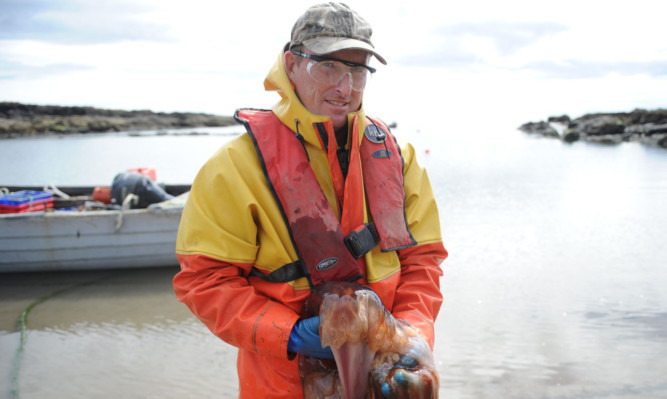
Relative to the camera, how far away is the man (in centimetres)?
189

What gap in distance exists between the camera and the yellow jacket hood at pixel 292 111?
6.78 feet

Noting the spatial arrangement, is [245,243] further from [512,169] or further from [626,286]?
[512,169]

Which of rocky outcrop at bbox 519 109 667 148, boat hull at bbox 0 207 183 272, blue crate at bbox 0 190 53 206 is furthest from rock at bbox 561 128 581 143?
blue crate at bbox 0 190 53 206

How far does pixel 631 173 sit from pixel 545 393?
16.5 m

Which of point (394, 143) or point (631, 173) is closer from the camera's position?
point (394, 143)

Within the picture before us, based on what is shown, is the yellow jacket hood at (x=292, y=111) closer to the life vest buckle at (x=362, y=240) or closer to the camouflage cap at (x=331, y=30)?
the camouflage cap at (x=331, y=30)

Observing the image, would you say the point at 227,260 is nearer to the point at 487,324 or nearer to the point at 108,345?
the point at 108,345

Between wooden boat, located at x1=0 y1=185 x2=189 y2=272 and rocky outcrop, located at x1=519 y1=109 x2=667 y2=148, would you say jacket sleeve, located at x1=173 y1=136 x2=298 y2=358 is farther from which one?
rocky outcrop, located at x1=519 y1=109 x2=667 y2=148

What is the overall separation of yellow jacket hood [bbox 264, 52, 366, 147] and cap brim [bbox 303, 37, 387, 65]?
0.20m

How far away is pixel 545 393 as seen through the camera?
4.41 metres

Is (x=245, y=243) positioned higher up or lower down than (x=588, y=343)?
higher up

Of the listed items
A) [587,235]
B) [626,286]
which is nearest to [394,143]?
[626,286]

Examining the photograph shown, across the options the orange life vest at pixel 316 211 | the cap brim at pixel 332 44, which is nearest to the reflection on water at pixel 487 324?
the orange life vest at pixel 316 211

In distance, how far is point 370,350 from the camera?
178 cm
